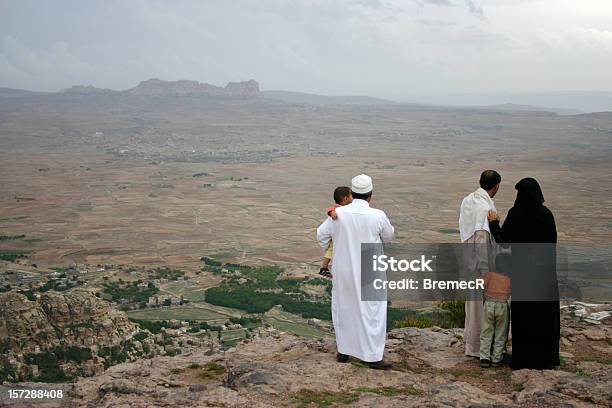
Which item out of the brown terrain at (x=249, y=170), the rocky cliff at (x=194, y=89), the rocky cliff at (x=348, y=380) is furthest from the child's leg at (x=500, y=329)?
the rocky cliff at (x=194, y=89)

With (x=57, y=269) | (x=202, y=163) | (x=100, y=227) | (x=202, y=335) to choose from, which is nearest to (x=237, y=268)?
(x=57, y=269)

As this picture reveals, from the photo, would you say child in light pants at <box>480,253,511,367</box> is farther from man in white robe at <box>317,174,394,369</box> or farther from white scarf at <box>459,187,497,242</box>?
man in white robe at <box>317,174,394,369</box>

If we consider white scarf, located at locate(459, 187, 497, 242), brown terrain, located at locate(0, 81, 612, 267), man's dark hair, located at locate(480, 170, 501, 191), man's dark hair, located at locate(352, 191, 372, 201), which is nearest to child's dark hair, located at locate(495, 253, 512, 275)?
white scarf, located at locate(459, 187, 497, 242)

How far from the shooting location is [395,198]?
192 ft

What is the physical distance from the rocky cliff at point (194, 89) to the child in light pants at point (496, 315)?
560 feet

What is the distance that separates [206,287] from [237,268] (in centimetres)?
435

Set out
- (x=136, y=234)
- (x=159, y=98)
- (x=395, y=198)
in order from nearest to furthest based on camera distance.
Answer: (x=136, y=234) < (x=395, y=198) < (x=159, y=98)

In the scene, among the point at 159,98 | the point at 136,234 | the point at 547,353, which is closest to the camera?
the point at 547,353

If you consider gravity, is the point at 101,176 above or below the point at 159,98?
below

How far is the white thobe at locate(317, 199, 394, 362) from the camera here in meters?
5.04

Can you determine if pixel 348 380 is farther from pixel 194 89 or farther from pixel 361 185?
pixel 194 89

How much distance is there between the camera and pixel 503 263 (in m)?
4.98

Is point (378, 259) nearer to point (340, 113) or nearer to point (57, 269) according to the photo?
point (57, 269)

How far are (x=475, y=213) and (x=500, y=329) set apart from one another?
97 cm
